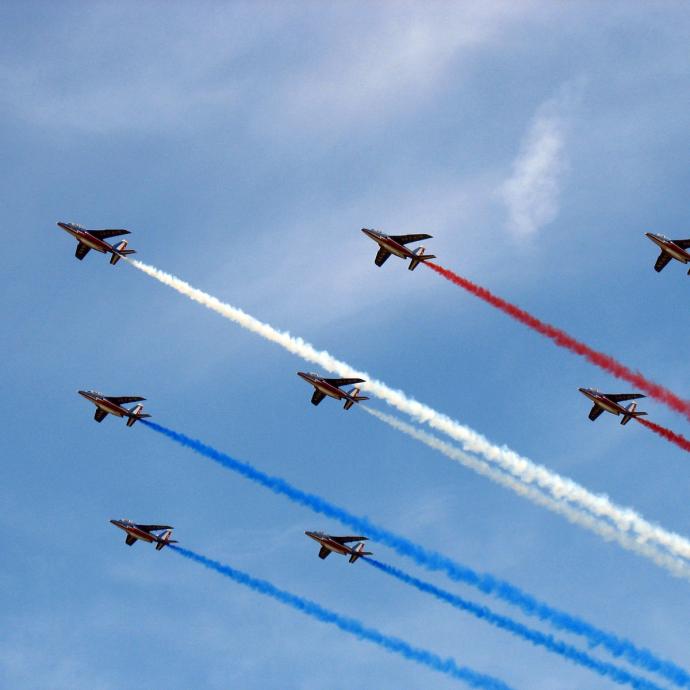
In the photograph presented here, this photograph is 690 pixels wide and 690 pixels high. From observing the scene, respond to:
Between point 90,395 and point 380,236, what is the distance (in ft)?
117

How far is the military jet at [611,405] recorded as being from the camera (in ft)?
381

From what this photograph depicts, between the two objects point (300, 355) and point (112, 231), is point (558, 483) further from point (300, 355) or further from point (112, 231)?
point (112, 231)

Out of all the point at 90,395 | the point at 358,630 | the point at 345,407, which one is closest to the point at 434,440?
the point at 345,407

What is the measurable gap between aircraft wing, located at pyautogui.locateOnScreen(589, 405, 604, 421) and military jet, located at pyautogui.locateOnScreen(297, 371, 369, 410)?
2352 centimetres

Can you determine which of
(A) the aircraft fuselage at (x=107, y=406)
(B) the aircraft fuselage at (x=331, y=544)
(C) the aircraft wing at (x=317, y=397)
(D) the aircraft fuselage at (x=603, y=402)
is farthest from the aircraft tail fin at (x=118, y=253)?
(D) the aircraft fuselage at (x=603, y=402)

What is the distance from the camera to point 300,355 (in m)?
120

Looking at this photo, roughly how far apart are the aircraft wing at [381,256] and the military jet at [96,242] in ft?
85.3

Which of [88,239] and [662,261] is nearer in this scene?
[662,261]

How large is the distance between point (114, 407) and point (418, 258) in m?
35.8

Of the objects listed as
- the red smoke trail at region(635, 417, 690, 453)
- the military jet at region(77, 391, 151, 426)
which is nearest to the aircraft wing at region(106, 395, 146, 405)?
the military jet at region(77, 391, 151, 426)

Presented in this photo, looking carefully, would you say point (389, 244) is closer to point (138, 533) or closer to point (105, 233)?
point (105, 233)

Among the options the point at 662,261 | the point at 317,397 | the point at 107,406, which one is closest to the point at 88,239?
the point at 107,406

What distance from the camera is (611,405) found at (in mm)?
117625

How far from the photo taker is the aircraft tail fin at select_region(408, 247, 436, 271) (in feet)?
395
